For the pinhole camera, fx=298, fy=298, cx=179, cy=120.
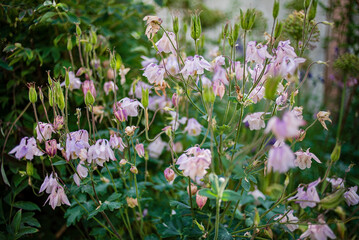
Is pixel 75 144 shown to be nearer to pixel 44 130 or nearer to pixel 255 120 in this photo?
pixel 44 130

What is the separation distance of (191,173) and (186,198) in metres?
0.38

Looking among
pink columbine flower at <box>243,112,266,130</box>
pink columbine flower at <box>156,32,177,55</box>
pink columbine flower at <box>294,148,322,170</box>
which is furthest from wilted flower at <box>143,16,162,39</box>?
pink columbine flower at <box>294,148,322,170</box>

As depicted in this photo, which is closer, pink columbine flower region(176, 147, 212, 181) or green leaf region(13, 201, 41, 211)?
pink columbine flower region(176, 147, 212, 181)

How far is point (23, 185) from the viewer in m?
1.16

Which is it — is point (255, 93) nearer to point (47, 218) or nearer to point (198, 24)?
point (198, 24)

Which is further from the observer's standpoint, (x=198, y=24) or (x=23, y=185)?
(x=23, y=185)

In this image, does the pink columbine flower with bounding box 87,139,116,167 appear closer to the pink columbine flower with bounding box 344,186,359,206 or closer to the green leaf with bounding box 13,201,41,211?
the green leaf with bounding box 13,201,41,211

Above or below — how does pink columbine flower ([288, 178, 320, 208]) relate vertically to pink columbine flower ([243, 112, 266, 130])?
below

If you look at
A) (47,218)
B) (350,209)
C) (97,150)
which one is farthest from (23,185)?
(350,209)

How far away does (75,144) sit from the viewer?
0.88 m

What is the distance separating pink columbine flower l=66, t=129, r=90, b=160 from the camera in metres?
0.87

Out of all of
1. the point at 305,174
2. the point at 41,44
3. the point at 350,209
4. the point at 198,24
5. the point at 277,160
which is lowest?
the point at 350,209

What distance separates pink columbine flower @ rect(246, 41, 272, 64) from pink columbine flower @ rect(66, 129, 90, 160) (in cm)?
56

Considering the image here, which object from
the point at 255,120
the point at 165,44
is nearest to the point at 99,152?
the point at 165,44
